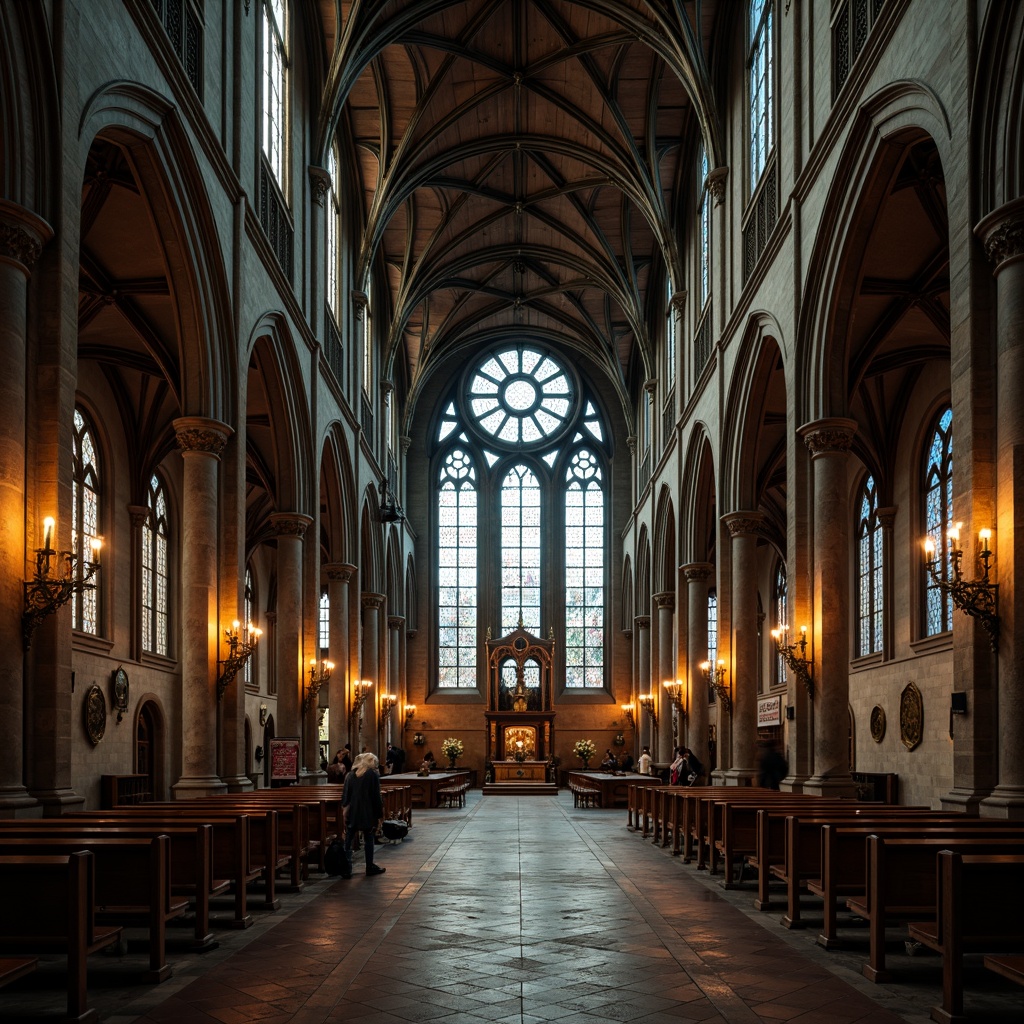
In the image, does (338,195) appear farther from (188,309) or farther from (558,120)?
(188,309)

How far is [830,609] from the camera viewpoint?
1599 centimetres

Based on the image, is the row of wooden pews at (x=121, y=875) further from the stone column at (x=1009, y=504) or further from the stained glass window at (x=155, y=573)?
the stained glass window at (x=155, y=573)

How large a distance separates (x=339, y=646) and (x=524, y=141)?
13619 millimetres

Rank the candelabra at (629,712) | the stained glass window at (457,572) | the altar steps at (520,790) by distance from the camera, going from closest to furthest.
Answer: the altar steps at (520,790) < the candelabra at (629,712) < the stained glass window at (457,572)

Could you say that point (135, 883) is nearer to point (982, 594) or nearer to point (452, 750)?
point (982, 594)

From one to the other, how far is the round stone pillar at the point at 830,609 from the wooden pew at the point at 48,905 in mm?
10987

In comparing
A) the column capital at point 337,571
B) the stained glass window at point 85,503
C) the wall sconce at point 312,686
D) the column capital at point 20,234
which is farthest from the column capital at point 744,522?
the column capital at point 20,234

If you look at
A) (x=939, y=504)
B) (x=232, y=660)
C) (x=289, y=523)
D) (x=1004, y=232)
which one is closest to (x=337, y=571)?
(x=289, y=523)

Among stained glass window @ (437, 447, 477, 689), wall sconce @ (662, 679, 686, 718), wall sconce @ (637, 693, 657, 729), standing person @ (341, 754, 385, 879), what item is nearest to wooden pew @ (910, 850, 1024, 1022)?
standing person @ (341, 754, 385, 879)

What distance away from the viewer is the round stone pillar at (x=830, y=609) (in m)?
15.6

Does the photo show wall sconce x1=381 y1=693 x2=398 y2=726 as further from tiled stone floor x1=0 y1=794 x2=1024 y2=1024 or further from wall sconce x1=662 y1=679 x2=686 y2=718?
tiled stone floor x1=0 y1=794 x2=1024 y2=1024

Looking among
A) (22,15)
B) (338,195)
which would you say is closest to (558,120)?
(338,195)

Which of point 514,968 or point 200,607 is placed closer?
point 514,968

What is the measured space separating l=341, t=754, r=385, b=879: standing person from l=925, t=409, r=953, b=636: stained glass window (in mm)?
11827
